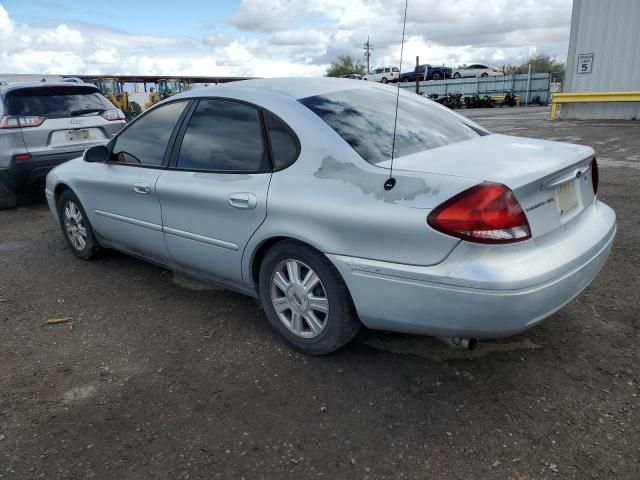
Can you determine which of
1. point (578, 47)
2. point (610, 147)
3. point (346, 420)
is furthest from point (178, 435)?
point (578, 47)

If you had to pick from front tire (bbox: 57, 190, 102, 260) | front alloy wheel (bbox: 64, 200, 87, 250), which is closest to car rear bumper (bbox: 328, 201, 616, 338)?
front tire (bbox: 57, 190, 102, 260)

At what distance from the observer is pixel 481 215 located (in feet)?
7.23

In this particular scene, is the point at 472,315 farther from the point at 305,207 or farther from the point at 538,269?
the point at 305,207

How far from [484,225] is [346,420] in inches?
43.4

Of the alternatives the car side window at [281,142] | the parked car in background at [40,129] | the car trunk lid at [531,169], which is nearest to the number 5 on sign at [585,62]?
the parked car in background at [40,129]

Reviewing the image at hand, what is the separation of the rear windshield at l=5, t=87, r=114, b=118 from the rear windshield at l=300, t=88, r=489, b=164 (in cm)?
526

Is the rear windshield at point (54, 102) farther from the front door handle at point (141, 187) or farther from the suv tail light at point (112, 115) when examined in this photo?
the front door handle at point (141, 187)

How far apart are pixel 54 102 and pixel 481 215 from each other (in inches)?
261

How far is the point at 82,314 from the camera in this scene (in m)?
3.68

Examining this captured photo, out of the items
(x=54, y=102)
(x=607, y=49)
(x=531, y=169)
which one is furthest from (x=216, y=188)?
(x=607, y=49)

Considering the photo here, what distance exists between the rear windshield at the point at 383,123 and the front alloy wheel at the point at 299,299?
73 cm

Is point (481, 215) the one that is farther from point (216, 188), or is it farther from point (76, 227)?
point (76, 227)

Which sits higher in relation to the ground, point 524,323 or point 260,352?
point 524,323

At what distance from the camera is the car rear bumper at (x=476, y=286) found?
2182 millimetres
